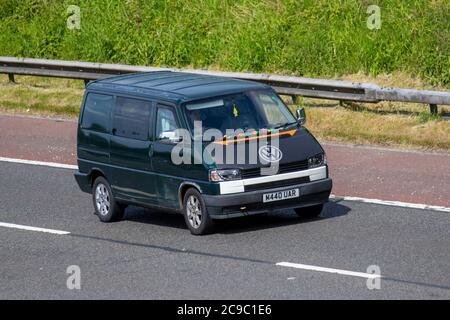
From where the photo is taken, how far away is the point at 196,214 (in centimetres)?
1406

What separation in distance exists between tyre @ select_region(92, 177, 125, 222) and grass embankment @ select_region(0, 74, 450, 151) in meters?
5.64

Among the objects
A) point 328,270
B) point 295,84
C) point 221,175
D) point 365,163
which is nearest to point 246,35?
point 295,84

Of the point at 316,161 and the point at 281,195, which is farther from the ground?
the point at 316,161

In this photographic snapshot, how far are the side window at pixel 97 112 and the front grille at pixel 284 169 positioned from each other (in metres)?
2.33

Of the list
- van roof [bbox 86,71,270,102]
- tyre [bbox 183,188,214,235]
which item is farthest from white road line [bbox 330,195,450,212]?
tyre [bbox 183,188,214,235]

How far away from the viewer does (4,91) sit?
1037 inches

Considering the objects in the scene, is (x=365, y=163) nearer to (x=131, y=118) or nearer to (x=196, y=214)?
(x=131, y=118)

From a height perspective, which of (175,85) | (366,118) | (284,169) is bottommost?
(366,118)

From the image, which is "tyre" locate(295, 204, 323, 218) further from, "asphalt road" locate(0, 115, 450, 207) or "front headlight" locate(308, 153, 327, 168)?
"asphalt road" locate(0, 115, 450, 207)

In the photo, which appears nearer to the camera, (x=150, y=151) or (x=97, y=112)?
(x=150, y=151)

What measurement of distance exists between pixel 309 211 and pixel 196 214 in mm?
1546

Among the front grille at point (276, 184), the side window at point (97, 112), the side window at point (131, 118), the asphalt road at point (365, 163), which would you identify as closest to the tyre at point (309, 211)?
the front grille at point (276, 184)

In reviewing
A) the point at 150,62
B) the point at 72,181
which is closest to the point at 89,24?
the point at 150,62

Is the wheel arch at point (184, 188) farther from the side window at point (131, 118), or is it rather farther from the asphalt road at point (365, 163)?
the asphalt road at point (365, 163)
